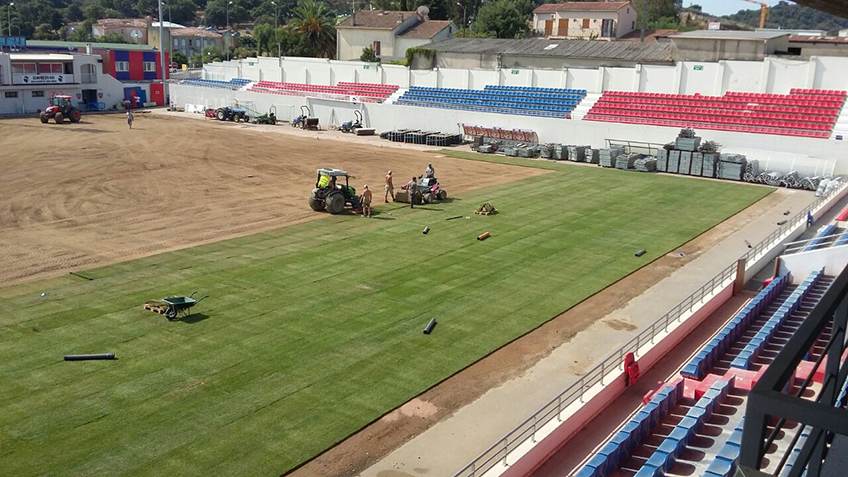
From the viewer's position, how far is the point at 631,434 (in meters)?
13.0

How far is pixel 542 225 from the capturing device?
98.5ft

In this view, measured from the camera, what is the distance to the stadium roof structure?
6072 cm

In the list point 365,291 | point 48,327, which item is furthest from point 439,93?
point 48,327

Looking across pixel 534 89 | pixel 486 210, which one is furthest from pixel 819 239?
pixel 534 89

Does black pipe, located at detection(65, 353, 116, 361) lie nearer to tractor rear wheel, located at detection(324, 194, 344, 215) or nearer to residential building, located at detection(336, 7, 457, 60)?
tractor rear wheel, located at detection(324, 194, 344, 215)

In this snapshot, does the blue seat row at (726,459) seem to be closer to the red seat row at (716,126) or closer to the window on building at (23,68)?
the red seat row at (716,126)

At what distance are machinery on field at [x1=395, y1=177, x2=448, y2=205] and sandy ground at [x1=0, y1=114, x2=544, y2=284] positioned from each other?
266cm

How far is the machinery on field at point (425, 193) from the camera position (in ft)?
109

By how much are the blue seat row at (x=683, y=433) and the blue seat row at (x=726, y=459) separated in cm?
68

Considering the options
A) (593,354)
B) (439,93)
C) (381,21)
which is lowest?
(593,354)

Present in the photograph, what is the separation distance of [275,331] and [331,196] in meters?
13.3

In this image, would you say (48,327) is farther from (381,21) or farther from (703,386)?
(381,21)

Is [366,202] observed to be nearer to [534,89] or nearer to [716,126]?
[716,126]

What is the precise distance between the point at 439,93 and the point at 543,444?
53.9 metres
